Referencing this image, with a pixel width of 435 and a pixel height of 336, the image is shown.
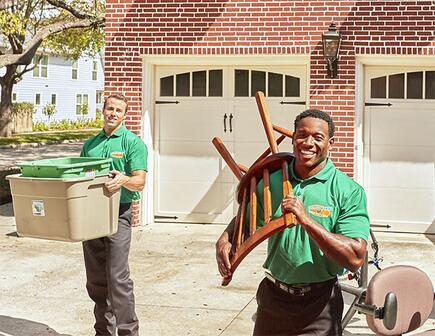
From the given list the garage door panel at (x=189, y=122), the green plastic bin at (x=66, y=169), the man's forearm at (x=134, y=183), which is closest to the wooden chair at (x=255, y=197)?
the green plastic bin at (x=66, y=169)

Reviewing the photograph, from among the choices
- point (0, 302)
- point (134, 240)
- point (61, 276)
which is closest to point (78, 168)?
point (0, 302)

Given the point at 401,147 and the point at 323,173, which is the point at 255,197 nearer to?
the point at 323,173

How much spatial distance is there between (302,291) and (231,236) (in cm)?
43

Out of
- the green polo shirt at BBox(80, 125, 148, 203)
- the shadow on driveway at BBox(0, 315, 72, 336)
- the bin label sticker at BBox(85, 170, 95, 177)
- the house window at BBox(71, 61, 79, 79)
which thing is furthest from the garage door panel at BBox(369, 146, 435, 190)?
the house window at BBox(71, 61, 79, 79)

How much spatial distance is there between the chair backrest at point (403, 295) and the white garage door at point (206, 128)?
25.1 ft

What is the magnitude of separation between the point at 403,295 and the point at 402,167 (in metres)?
7.55

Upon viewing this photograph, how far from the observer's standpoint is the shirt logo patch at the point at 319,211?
3539 millimetres

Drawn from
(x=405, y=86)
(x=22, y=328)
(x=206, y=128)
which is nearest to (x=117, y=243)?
(x=22, y=328)

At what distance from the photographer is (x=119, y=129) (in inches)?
222

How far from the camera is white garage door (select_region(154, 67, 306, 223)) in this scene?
1173 cm

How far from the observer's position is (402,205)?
11.4 m

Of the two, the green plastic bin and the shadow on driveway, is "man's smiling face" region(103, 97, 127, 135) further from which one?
the shadow on driveway

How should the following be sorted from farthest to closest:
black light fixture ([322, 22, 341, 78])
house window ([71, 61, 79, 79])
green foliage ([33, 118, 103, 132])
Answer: house window ([71, 61, 79, 79])
green foliage ([33, 118, 103, 132])
black light fixture ([322, 22, 341, 78])

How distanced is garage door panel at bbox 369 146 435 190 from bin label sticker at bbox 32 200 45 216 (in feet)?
23.7
